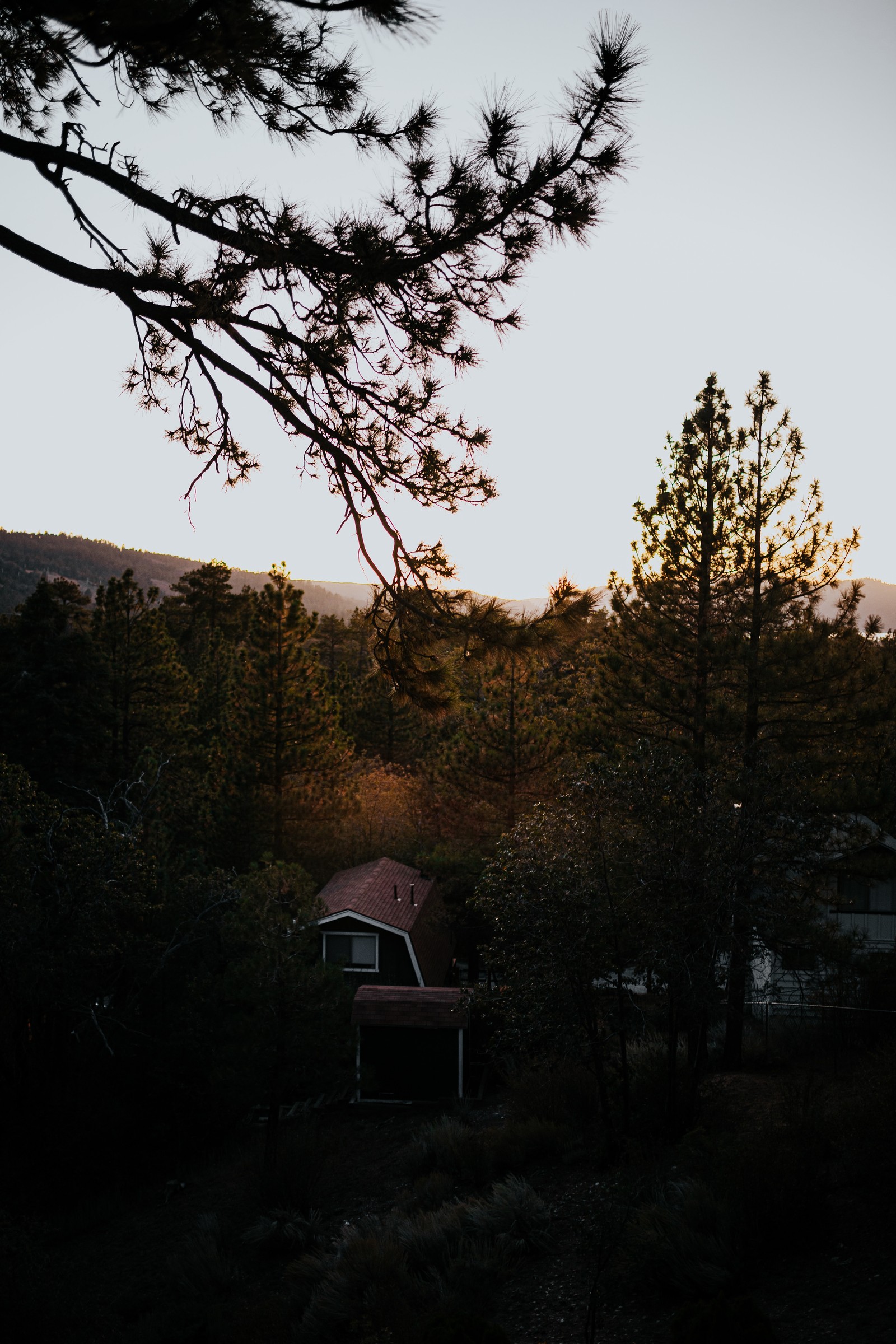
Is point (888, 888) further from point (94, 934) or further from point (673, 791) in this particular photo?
point (94, 934)

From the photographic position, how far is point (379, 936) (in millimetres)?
22672

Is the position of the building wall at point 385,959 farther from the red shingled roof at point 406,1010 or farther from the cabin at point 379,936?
the red shingled roof at point 406,1010

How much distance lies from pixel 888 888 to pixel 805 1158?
14.6 m

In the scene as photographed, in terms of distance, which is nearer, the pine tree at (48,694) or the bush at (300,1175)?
the bush at (300,1175)

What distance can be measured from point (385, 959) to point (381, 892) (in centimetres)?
187

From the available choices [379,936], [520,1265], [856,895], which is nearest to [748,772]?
[520,1265]

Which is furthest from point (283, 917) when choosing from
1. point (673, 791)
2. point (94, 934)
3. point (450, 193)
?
point (450, 193)

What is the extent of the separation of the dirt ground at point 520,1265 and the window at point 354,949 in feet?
11.5

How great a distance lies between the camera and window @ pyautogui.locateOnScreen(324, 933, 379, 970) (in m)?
22.6

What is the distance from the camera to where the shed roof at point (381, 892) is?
22359 mm

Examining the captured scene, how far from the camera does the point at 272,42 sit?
4.47 meters

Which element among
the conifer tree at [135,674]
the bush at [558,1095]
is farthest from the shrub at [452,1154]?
the conifer tree at [135,674]

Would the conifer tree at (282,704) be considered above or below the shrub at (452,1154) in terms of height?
above

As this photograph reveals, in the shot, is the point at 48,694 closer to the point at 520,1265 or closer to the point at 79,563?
the point at 520,1265
